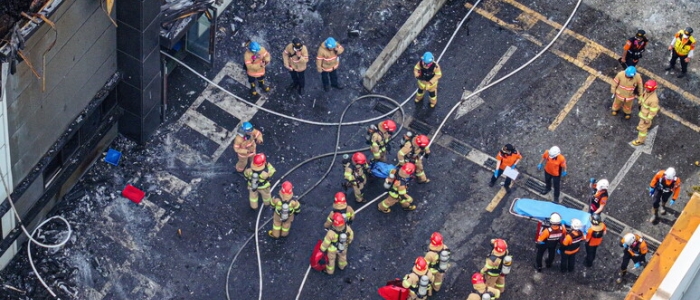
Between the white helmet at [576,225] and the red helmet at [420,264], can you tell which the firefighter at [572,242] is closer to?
the white helmet at [576,225]

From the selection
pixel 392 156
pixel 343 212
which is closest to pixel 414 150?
pixel 392 156

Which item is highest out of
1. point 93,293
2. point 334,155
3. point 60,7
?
point 60,7

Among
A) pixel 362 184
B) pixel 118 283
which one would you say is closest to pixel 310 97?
pixel 362 184

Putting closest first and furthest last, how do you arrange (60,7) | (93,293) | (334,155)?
(60,7) < (93,293) < (334,155)

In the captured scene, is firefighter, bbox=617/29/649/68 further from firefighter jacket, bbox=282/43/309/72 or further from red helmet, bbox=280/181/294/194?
red helmet, bbox=280/181/294/194

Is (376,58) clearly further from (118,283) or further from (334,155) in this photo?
(118,283)

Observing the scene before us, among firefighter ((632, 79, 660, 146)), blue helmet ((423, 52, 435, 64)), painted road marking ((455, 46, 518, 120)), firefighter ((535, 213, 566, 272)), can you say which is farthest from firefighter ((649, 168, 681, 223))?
blue helmet ((423, 52, 435, 64))

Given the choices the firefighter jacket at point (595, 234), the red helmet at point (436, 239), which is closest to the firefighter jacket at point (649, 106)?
the firefighter jacket at point (595, 234)
